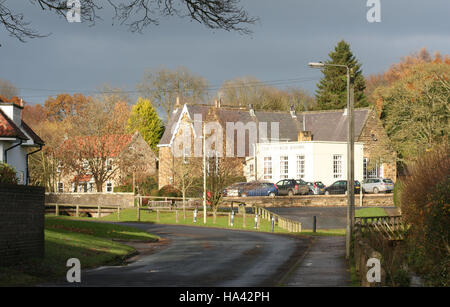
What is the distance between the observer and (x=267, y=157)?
233 ft

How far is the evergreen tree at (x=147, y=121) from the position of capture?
8894 cm

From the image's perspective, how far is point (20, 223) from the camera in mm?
19172

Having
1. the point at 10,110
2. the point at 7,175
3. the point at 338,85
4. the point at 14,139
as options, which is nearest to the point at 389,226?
the point at 14,139

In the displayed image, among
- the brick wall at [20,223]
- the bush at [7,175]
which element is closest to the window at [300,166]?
the brick wall at [20,223]

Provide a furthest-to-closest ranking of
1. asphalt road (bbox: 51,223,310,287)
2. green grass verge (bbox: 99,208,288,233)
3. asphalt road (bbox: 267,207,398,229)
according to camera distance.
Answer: asphalt road (bbox: 267,207,398,229)
green grass verge (bbox: 99,208,288,233)
asphalt road (bbox: 51,223,310,287)

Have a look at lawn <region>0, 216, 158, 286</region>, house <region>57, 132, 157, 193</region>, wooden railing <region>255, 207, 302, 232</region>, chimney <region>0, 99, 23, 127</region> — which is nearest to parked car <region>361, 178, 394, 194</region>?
wooden railing <region>255, 207, 302, 232</region>

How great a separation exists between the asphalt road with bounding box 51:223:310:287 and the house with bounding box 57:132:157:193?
32.8m

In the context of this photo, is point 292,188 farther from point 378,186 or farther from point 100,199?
point 100,199

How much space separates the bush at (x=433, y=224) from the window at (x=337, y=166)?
38.9 metres

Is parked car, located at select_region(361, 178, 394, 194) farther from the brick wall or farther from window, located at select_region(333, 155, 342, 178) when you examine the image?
the brick wall

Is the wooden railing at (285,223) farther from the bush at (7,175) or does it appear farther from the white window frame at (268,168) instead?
the bush at (7,175)

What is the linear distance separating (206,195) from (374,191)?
18460 mm

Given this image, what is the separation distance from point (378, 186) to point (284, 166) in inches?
383

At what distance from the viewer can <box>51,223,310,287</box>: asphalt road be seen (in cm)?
1777
